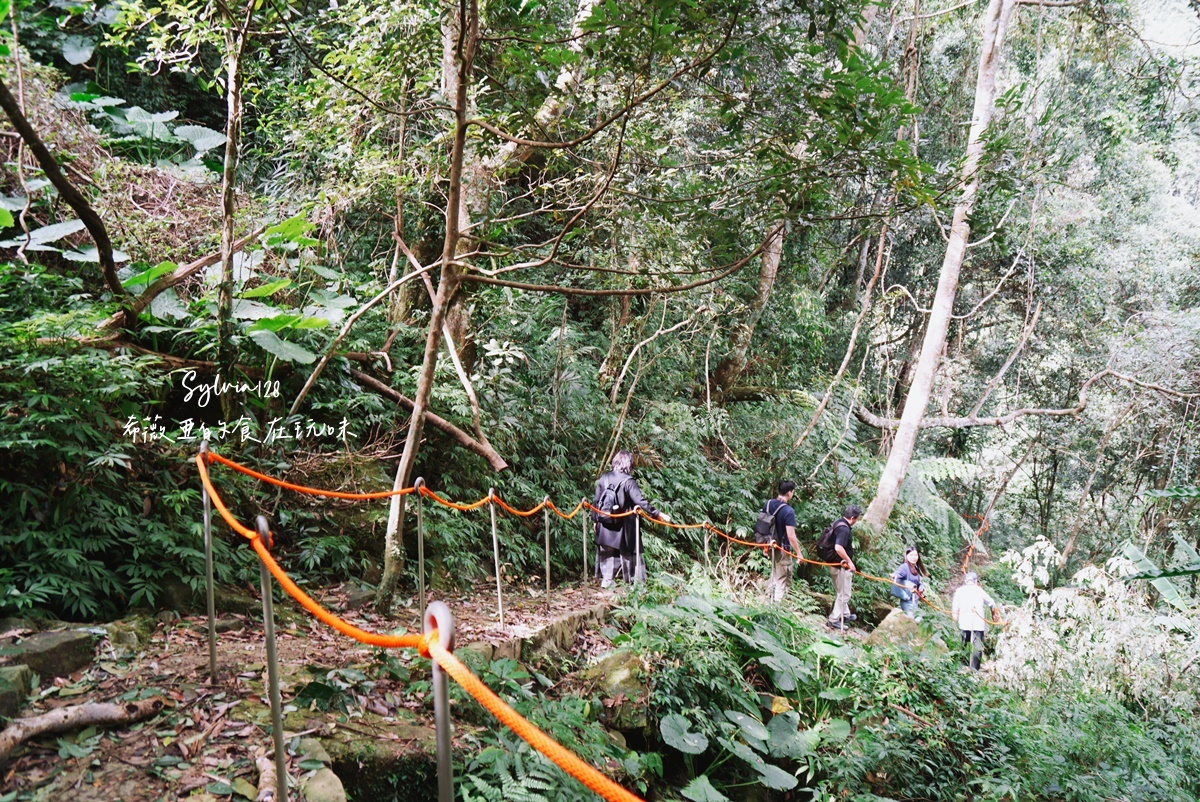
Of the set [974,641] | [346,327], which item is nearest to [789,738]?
[346,327]

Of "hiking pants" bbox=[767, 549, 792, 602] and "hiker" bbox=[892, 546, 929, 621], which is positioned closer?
"hiking pants" bbox=[767, 549, 792, 602]

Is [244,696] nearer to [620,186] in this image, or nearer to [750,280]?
[620,186]

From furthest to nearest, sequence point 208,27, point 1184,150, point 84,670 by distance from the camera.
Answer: point 1184,150 → point 208,27 → point 84,670

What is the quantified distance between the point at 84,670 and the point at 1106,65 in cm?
1783

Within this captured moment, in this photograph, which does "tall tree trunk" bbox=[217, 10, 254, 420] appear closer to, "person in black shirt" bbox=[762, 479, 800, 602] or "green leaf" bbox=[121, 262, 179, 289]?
"green leaf" bbox=[121, 262, 179, 289]

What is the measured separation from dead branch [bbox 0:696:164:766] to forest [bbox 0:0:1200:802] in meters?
0.03

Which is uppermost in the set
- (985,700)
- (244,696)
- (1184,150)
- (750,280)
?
(1184,150)

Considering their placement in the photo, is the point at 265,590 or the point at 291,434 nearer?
the point at 265,590

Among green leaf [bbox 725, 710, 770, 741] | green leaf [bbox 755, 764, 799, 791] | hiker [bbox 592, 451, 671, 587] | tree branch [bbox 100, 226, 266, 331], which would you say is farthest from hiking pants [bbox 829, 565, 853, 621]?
tree branch [bbox 100, 226, 266, 331]

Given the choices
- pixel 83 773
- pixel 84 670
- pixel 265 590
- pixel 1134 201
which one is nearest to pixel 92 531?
pixel 84 670

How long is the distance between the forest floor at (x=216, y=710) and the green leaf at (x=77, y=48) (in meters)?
7.10

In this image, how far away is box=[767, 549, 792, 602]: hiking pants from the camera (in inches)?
340

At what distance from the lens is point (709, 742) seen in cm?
497

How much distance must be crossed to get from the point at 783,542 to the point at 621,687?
13.8ft
